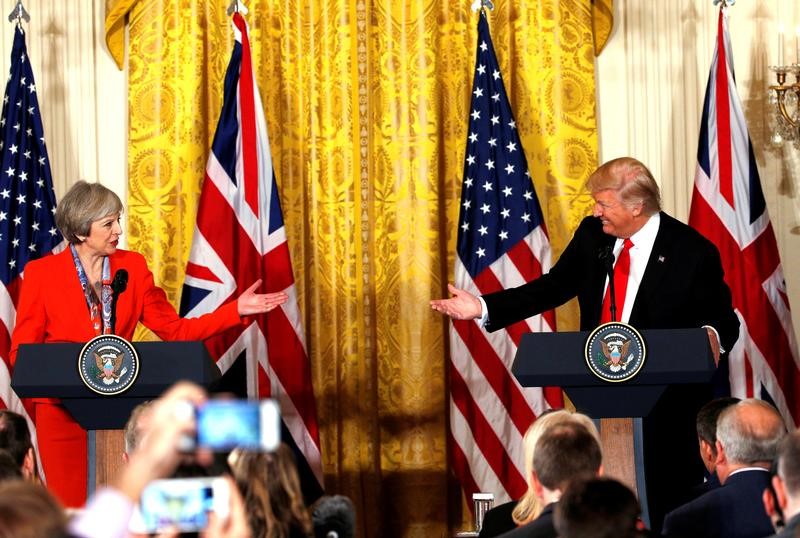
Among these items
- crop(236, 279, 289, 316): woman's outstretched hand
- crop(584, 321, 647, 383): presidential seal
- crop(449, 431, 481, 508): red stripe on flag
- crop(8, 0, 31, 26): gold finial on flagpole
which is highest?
crop(8, 0, 31, 26): gold finial on flagpole

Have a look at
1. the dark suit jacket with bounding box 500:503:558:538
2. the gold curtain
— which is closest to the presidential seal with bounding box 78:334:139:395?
the dark suit jacket with bounding box 500:503:558:538

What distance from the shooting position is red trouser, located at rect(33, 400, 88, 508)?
16.8 ft

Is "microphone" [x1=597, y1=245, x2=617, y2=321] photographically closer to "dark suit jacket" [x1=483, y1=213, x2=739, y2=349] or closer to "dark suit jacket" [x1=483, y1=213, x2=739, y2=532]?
"dark suit jacket" [x1=483, y1=213, x2=739, y2=532]

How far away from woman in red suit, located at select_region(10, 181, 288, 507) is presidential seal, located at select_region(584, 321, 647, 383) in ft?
5.01

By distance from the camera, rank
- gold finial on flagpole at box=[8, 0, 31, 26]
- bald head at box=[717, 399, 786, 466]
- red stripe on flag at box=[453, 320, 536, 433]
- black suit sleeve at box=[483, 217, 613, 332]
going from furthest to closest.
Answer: gold finial on flagpole at box=[8, 0, 31, 26], red stripe on flag at box=[453, 320, 536, 433], black suit sleeve at box=[483, 217, 613, 332], bald head at box=[717, 399, 786, 466]

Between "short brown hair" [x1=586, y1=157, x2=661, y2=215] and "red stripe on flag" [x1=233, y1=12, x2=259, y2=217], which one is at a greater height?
"red stripe on flag" [x1=233, y1=12, x2=259, y2=217]

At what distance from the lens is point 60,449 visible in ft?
16.8

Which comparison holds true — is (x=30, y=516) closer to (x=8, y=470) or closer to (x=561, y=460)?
(x=8, y=470)

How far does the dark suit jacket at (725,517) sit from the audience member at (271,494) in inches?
49.4

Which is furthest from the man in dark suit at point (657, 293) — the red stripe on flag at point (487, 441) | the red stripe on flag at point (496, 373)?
the red stripe on flag at point (487, 441)

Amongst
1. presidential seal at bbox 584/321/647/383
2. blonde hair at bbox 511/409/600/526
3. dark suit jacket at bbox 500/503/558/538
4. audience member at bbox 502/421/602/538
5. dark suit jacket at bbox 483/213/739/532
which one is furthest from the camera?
dark suit jacket at bbox 483/213/739/532

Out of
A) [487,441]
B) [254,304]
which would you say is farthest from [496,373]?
[254,304]

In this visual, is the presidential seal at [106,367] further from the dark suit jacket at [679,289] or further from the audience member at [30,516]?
the audience member at [30,516]

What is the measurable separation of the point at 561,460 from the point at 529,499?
381 mm
